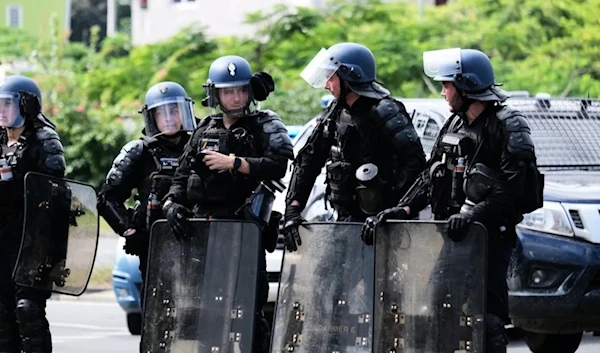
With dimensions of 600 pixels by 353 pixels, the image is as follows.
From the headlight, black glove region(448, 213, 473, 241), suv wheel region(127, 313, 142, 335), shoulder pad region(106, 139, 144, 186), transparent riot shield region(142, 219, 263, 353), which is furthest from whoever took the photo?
suv wheel region(127, 313, 142, 335)

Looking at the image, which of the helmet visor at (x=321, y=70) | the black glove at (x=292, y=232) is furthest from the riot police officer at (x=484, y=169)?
the helmet visor at (x=321, y=70)

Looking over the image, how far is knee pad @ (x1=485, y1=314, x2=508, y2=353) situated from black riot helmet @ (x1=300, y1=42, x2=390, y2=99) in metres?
1.51

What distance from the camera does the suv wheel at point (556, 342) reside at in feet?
35.1

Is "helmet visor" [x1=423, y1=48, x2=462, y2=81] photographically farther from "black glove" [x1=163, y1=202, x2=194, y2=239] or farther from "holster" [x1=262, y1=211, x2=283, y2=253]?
"black glove" [x1=163, y1=202, x2=194, y2=239]

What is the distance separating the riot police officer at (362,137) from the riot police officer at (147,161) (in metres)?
1.09

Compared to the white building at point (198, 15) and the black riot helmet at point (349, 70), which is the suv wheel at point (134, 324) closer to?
the black riot helmet at point (349, 70)

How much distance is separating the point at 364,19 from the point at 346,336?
20.0 metres

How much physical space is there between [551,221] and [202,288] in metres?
2.56

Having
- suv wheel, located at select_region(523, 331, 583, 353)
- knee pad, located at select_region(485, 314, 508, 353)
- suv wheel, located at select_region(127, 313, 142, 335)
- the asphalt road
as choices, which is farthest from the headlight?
suv wheel, located at select_region(127, 313, 142, 335)

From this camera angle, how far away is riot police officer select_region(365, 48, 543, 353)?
7.57 meters

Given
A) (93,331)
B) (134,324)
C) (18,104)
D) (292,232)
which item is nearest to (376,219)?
(292,232)

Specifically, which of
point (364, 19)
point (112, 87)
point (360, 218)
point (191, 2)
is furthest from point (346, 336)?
point (191, 2)

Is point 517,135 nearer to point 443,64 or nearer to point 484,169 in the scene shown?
point 484,169

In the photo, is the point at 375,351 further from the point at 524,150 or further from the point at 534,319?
the point at 534,319
